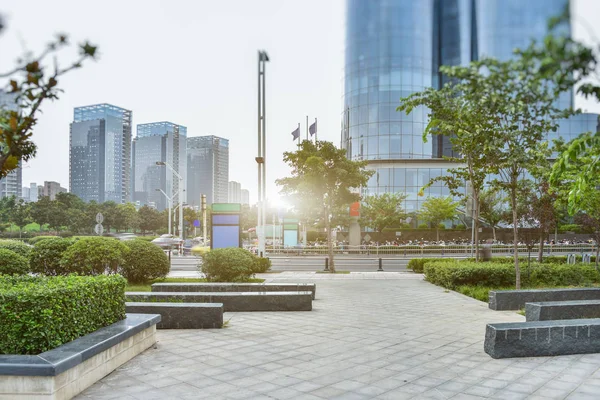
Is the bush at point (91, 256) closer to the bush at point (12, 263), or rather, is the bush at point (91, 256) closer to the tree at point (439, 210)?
the bush at point (12, 263)

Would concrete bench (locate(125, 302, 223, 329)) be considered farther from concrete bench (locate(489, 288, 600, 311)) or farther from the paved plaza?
concrete bench (locate(489, 288, 600, 311))

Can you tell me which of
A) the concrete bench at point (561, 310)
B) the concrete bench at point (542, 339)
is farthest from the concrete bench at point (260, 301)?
the concrete bench at point (542, 339)

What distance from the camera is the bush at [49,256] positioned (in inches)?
561

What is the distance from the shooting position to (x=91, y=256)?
523 inches

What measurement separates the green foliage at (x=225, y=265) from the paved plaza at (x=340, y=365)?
12.8 feet

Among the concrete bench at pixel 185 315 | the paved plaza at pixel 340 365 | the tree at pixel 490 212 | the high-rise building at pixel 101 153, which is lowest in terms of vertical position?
the paved plaza at pixel 340 365

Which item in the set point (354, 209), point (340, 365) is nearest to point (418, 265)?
point (340, 365)

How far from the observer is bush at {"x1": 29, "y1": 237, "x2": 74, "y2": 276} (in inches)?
561

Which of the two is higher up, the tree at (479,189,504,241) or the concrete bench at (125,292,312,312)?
the tree at (479,189,504,241)

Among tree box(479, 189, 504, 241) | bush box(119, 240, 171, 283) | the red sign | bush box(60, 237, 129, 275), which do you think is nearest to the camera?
bush box(60, 237, 129, 275)

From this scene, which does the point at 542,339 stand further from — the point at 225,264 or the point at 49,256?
the point at 49,256

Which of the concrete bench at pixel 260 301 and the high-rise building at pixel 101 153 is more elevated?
the high-rise building at pixel 101 153

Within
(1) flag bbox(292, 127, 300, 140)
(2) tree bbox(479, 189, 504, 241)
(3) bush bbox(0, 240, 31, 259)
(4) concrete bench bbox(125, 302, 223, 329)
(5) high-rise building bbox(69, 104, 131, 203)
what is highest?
(5) high-rise building bbox(69, 104, 131, 203)

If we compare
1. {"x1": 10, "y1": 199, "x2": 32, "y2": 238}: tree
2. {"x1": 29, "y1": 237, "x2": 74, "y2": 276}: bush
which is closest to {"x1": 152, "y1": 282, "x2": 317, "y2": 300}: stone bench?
{"x1": 29, "y1": 237, "x2": 74, "y2": 276}: bush
